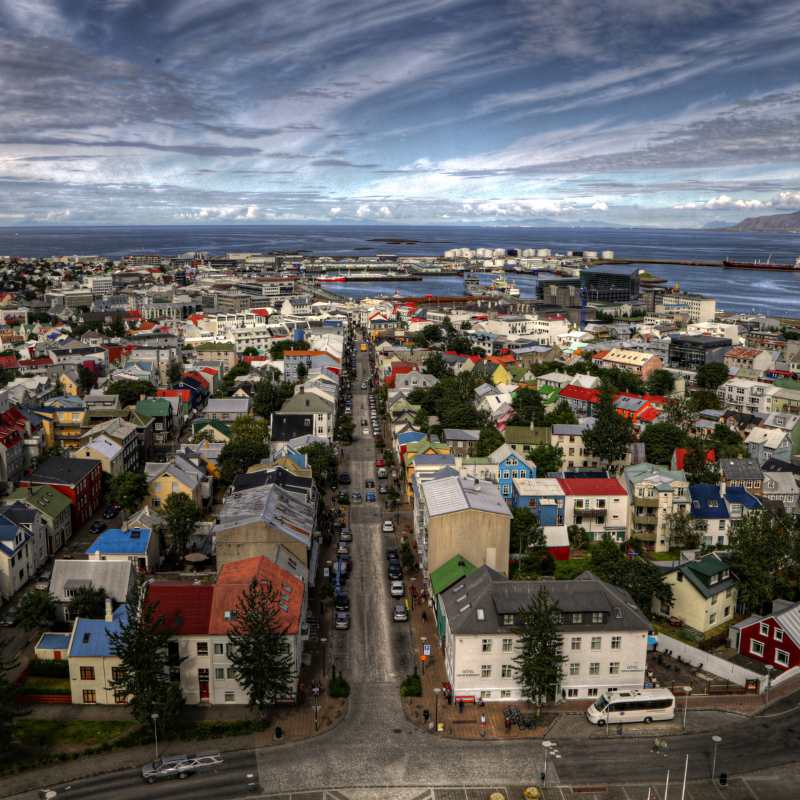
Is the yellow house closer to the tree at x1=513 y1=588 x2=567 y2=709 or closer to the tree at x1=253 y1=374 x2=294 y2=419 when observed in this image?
the tree at x1=513 y1=588 x2=567 y2=709

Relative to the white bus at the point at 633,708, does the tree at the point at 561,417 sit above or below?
above

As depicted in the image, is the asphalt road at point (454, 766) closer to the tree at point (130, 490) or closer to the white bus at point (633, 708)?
the white bus at point (633, 708)

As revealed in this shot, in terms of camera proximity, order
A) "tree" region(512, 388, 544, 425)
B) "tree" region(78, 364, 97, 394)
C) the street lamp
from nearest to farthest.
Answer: the street lamp < "tree" region(512, 388, 544, 425) < "tree" region(78, 364, 97, 394)

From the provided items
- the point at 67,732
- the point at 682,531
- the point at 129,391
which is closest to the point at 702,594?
the point at 682,531

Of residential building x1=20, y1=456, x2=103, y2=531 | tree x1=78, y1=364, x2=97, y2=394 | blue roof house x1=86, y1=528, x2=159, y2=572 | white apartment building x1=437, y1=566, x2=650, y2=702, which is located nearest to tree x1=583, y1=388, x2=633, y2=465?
white apartment building x1=437, y1=566, x2=650, y2=702

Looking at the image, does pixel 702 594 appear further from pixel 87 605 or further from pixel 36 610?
pixel 36 610

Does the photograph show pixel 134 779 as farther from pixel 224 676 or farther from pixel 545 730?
pixel 545 730

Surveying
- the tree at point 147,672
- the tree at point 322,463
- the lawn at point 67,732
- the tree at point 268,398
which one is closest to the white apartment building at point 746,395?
the tree at point 268,398
